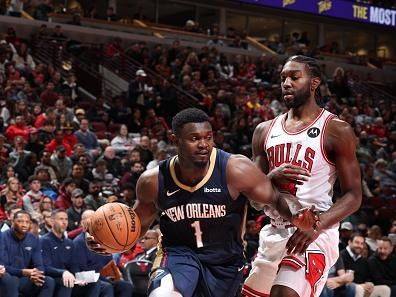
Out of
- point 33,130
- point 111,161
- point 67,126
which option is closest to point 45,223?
point 33,130

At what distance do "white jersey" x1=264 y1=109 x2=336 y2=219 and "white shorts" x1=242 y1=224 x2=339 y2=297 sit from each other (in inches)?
6.5

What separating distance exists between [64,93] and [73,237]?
5.82 meters

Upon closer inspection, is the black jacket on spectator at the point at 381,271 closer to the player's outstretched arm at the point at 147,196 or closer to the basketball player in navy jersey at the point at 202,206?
the basketball player in navy jersey at the point at 202,206

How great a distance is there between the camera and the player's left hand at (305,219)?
3980mm

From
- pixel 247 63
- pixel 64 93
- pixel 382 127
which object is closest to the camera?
pixel 64 93

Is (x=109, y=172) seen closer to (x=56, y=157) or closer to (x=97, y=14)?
(x=56, y=157)

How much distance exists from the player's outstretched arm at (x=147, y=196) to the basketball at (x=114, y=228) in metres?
0.13

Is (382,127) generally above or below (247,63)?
below

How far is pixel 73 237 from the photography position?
9062 mm

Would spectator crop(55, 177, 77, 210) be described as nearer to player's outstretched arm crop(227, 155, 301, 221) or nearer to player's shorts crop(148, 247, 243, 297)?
player's shorts crop(148, 247, 243, 297)

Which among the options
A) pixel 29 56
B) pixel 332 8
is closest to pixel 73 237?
pixel 29 56

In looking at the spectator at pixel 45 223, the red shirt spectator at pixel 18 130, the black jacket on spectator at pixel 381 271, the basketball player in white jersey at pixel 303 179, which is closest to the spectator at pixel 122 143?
the red shirt spectator at pixel 18 130

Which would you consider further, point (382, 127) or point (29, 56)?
point (382, 127)

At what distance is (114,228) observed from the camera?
14.0 feet
